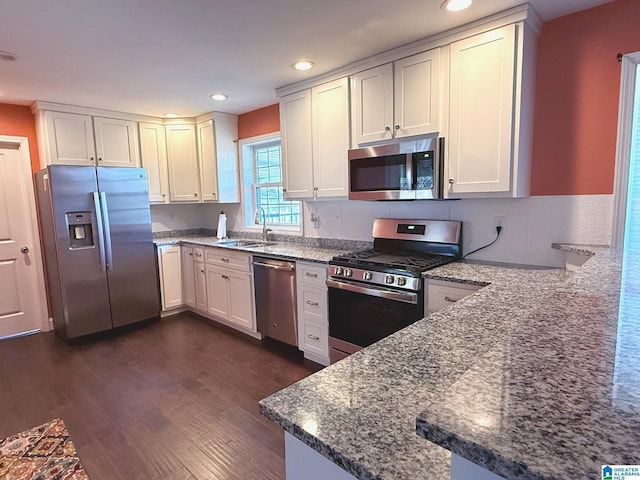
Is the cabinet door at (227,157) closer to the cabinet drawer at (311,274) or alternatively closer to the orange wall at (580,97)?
the cabinet drawer at (311,274)

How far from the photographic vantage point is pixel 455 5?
1.98 meters

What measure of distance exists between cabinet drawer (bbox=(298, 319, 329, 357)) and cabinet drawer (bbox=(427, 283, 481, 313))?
0.97 metres

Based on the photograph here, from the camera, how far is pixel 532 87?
2.26 metres

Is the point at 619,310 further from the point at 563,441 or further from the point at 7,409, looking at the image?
the point at 7,409

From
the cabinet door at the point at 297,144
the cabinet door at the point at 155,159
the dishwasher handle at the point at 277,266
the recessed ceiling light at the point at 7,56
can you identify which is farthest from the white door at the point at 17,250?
the cabinet door at the point at 297,144

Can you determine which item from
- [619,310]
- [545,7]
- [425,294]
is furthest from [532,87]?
[619,310]

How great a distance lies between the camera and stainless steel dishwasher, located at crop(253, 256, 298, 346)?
3.17 metres

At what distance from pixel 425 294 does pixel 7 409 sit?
3.00 meters

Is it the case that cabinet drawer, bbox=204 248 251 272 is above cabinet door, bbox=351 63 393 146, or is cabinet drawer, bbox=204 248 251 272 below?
below

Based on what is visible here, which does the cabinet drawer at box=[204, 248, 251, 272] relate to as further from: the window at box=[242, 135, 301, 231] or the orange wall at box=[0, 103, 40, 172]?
the orange wall at box=[0, 103, 40, 172]

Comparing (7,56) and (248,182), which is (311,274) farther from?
(7,56)

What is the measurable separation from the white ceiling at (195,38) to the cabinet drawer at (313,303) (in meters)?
1.84

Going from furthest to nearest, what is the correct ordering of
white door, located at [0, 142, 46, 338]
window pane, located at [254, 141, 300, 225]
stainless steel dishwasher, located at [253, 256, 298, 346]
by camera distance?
window pane, located at [254, 141, 300, 225], white door, located at [0, 142, 46, 338], stainless steel dishwasher, located at [253, 256, 298, 346]

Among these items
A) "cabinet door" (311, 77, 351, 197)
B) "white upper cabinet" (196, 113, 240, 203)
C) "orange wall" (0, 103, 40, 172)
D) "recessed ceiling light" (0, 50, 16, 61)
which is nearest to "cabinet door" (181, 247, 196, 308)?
"white upper cabinet" (196, 113, 240, 203)
